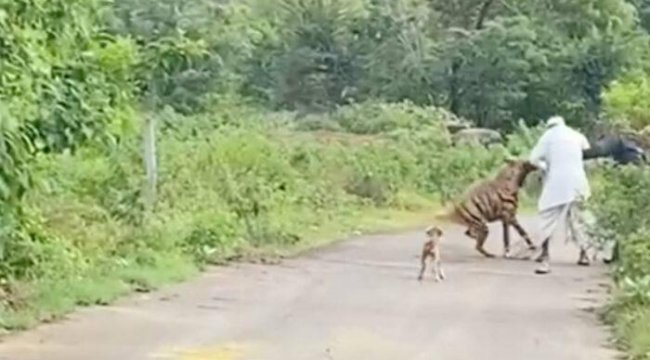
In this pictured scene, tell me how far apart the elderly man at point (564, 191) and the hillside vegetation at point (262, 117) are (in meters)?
0.41

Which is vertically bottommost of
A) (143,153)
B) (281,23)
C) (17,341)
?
(17,341)

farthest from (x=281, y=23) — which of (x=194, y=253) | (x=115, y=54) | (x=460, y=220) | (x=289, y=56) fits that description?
(x=115, y=54)

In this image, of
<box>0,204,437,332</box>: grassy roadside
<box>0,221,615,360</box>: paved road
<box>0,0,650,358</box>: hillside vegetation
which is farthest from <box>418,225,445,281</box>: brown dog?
<box>0,204,437,332</box>: grassy roadside

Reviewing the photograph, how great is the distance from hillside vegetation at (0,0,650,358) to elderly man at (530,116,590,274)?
0.41 metres

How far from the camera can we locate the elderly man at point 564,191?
16828mm

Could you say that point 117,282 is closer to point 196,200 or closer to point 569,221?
point 196,200

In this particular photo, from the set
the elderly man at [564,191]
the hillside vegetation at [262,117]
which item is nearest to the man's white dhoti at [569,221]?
the elderly man at [564,191]

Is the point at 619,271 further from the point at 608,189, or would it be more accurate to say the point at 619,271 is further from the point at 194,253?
the point at 194,253

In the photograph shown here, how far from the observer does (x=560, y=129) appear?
680 inches

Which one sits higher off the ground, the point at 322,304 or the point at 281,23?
the point at 281,23

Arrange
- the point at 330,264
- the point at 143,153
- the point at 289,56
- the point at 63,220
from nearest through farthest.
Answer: the point at 63,220 → the point at 330,264 → the point at 143,153 → the point at 289,56

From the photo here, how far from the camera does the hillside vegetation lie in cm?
1222

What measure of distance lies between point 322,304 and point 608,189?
4394 millimetres

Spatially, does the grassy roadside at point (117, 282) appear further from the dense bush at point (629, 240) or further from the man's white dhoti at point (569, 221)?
the dense bush at point (629, 240)
